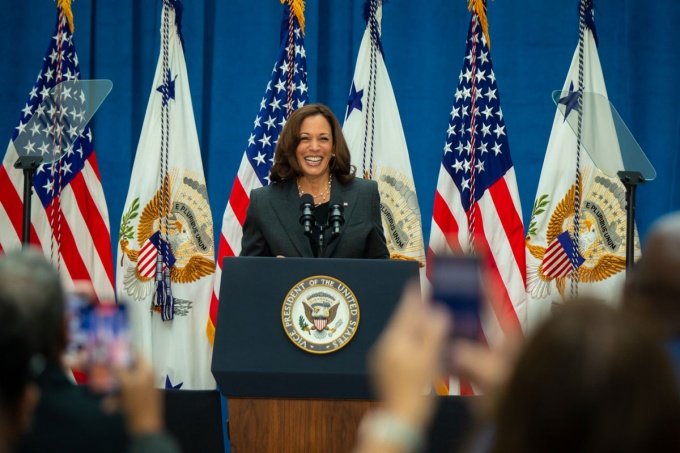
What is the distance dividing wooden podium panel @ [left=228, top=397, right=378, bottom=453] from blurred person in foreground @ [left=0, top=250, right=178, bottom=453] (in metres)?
2.09

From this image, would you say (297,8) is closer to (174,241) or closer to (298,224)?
(174,241)

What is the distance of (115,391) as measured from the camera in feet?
4.21

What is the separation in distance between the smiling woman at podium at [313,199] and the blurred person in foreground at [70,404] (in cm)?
251

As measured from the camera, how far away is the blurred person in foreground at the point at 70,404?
4.16ft

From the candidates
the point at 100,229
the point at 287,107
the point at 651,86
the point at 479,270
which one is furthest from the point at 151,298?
the point at 479,270

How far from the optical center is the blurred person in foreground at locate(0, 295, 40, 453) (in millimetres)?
1229

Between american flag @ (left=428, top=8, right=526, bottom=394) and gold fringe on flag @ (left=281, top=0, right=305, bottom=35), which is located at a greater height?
gold fringe on flag @ (left=281, top=0, right=305, bottom=35)

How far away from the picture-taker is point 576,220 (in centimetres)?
582

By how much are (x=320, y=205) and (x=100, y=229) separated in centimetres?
281

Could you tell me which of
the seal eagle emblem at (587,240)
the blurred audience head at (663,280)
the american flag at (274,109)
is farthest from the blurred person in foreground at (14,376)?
the seal eagle emblem at (587,240)

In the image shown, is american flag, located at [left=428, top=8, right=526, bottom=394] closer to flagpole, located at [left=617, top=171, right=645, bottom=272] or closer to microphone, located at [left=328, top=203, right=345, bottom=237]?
flagpole, located at [left=617, top=171, right=645, bottom=272]

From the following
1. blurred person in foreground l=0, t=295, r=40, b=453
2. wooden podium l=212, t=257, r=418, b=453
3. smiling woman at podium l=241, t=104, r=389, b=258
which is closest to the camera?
blurred person in foreground l=0, t=295, r=40, b=453

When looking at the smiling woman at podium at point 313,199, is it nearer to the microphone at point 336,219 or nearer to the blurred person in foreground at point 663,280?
the microphone at point 336,219

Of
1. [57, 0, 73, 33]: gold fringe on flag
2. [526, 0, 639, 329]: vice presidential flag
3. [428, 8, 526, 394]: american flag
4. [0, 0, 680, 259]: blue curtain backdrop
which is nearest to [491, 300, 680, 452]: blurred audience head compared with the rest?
[526, 0, 639, 329]: vice presidential flag
